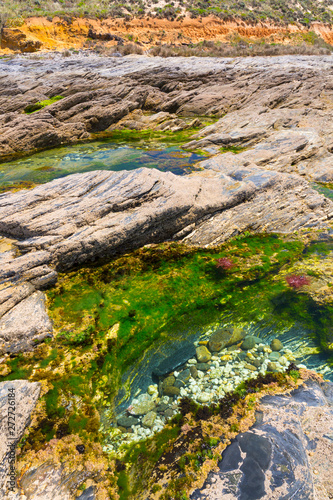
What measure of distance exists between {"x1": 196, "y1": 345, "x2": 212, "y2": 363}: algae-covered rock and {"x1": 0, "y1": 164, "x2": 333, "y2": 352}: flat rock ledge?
498 centimetres

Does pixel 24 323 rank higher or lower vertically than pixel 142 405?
higher

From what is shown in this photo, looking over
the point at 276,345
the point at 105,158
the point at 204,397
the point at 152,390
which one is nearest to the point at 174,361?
the point at 152,390

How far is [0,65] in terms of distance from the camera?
155 feet

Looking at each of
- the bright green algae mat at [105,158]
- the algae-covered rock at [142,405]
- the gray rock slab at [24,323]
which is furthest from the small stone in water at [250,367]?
the bright green algae mat at [105,158]

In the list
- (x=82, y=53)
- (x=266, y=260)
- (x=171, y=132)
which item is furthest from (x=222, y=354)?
(x=82, y=53)

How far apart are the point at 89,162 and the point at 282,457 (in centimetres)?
2336

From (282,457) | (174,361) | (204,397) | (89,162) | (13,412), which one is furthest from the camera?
(89,162)

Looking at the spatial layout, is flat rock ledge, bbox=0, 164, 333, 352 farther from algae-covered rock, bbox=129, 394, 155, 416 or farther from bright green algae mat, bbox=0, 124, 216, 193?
bright green algae mat, bbox=0, 124, 216, 193

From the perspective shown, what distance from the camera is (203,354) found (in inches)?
362

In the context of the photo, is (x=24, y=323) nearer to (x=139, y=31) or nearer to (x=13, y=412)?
(x=13, y=412)

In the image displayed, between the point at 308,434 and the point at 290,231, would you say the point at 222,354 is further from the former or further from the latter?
the point at 290,231

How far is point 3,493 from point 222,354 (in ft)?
21.0

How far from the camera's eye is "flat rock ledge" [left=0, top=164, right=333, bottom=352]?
10.6 m

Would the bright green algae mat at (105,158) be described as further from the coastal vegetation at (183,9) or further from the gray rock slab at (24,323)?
the coastal vegetation at (183,9)
